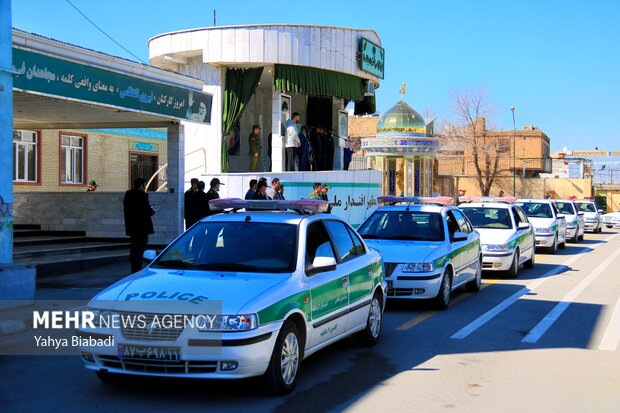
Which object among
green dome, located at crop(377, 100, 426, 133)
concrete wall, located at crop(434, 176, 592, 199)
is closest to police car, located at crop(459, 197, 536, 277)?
green dome, located at crop(377, 100, 426, 133)

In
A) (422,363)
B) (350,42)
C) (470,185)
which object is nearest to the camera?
(422,363)

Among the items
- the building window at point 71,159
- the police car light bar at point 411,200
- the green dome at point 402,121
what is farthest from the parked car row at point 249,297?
the green dome at point 402,121

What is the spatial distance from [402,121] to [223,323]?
36.6 meters

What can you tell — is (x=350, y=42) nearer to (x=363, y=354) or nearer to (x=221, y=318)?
(x=363, y=354)

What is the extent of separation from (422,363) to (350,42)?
1883cm

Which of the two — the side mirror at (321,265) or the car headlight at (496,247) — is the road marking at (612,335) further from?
the car headlight at (496,247)

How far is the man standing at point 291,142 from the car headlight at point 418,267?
42.1 ft

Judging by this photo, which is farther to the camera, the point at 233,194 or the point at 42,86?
the point at 233,194

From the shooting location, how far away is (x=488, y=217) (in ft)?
55.4

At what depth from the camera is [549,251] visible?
2298 cm

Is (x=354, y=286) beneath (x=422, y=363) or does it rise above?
above

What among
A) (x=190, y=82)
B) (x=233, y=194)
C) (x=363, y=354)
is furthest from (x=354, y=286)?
(x=233, y=194)

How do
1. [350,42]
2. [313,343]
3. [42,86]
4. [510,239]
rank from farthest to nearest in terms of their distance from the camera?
[350,42]
[510,239]
[42,86]
[313,343]

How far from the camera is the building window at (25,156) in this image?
84.9 ft
